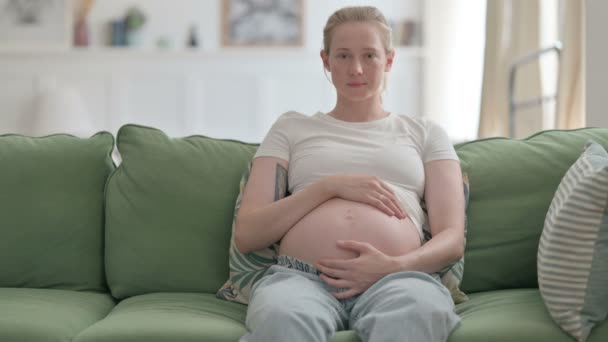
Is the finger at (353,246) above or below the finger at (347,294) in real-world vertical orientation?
above

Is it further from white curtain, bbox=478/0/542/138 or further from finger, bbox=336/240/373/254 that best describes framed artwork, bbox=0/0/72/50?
finger, bbox=336/240/373/254

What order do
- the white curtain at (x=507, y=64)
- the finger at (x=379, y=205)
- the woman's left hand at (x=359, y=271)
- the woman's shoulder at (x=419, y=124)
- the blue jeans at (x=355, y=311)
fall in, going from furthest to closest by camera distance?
the white curtain at (x=507, y=64) → the woman's shoulder at (x=419, y=124) → the finger at (x=379, y=205) → the woman's left hand at (x=359, y=271) → the blue jeans at (x=355, y=311)

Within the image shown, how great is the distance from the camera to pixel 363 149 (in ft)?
6.79

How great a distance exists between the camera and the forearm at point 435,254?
5.88 feet

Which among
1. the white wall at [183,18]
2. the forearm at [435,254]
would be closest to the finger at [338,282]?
the forearm at [435,254]

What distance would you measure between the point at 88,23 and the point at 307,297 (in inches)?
213

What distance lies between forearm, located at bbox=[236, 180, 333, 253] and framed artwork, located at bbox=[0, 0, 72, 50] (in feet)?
16.3

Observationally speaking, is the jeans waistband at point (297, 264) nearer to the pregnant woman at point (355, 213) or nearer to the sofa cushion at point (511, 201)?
the pregnant woman at point (355, 213)

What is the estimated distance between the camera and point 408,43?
6.67 metres

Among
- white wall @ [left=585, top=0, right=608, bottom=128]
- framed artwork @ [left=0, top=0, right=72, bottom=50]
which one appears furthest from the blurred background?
white wall @ [left=585, top=0, right=608, bottom=128]

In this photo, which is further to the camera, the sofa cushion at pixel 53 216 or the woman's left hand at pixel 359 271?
the sofa cushion at pixel 53 216

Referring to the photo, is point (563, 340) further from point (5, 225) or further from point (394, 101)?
point (394, 101)

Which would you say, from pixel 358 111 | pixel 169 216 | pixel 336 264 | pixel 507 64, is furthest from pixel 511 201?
pixel 507 64

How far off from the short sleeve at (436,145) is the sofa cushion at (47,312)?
914 mm
